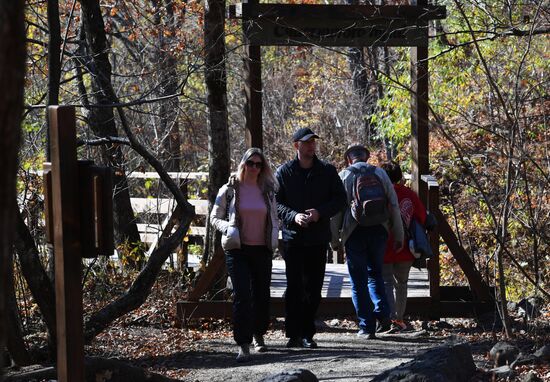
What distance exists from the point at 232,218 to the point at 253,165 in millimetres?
496

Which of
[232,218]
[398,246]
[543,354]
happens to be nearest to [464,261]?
[398,246]

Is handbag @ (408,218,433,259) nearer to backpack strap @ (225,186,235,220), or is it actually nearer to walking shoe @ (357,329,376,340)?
walking shoe @ (357,329,376,340)

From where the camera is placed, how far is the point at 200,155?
87.6 feet

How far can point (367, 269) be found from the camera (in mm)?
9211

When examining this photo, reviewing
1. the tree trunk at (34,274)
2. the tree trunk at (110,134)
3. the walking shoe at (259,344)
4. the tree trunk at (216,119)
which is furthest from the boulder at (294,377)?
the tree trunk at (110,134)

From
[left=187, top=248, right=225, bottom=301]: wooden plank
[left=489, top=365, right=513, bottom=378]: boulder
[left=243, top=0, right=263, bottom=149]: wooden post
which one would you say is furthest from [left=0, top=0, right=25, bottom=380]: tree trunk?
[left=243, top=0, right=263, bottom=149]: wooden post

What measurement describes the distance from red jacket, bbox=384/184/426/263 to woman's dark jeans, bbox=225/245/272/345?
1.49 meters

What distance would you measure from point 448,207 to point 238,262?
9.81 meters

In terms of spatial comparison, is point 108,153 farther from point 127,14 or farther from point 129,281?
point 127,14

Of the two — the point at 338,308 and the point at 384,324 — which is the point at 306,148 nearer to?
the point at 384,324

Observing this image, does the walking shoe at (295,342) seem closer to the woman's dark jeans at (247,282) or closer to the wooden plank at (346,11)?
the woman's dark jeans at (247,282)

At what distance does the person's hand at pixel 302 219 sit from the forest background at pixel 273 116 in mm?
1405

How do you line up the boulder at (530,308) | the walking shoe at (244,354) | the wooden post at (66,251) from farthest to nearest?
1. the boulder at (530,308)
2. the walking shoe at (244,354)
3. the wooden post at (66,251)

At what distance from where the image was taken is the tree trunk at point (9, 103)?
2795mm
